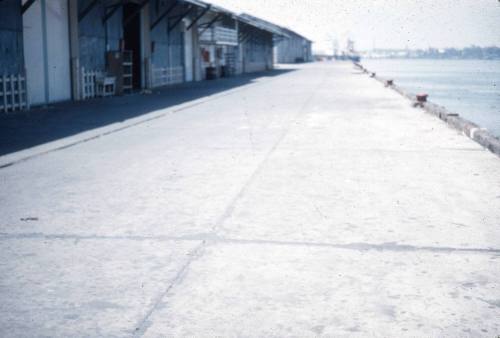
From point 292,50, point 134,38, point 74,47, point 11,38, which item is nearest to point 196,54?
point 134,38

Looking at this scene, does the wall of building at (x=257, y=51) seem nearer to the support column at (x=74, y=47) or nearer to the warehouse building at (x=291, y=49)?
the warehouse building at (x=291, y=49)

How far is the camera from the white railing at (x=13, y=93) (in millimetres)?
13945

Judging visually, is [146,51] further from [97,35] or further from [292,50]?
[292,50]

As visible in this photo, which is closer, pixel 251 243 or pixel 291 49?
pixel 251 243

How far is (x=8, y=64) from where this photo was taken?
14.4m

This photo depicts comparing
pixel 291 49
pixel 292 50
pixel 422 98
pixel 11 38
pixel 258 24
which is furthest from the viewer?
pixel 292 50

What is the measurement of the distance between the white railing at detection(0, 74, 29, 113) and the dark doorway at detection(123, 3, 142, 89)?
959 cm

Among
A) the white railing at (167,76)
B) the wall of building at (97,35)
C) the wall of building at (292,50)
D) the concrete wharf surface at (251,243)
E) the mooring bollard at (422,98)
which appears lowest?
the concrete wharf surface at (251,243)

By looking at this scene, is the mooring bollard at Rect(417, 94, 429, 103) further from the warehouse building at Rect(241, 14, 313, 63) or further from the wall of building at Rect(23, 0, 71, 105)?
the warehouse building at Rect(241, 14, 313, 63)

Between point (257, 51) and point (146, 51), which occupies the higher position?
point (257, 51)

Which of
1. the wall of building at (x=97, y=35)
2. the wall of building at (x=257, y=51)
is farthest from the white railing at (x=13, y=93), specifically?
the wall of building at (x=257, y=51)

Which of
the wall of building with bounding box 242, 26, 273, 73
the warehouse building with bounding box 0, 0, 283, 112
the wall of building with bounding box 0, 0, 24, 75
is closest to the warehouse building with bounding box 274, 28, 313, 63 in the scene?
the wall of building with bounding box 242, 26, 273, 73

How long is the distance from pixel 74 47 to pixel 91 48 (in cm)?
136

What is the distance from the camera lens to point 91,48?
19266 millimetres
